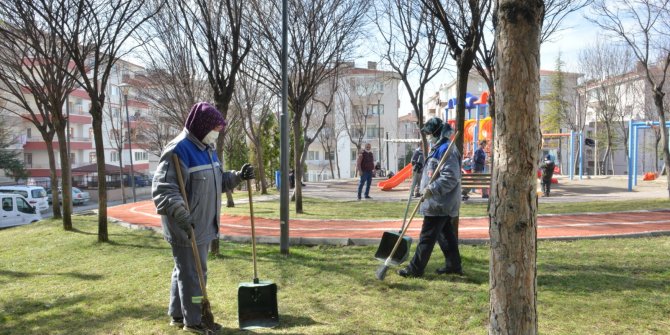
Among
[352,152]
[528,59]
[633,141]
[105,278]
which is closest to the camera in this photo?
[528,59]

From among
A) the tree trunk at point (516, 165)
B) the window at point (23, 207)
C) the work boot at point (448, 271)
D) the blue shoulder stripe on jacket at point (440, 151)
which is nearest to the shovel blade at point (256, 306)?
the tree trunk at point (516, 165)

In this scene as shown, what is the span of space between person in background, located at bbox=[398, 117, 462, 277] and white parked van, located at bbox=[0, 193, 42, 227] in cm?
1967

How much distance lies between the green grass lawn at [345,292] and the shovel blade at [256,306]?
139 mm

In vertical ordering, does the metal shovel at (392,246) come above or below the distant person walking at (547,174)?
below

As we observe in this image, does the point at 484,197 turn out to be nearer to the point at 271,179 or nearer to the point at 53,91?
the point at 53,91

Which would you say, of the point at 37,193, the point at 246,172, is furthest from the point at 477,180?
the point at 37,193

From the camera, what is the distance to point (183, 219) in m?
3.96

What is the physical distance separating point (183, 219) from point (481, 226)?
7.28 meters

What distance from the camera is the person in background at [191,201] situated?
13.4ft

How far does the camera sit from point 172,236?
423 cm

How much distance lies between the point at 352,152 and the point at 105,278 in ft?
173

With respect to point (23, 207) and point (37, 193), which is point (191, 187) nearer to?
point (23, 207)

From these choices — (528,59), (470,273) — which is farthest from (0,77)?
(528,59)

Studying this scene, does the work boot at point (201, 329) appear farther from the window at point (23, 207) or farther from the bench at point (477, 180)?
the window at point (23, 207)
